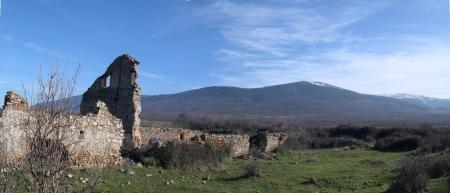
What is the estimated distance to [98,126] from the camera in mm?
18750

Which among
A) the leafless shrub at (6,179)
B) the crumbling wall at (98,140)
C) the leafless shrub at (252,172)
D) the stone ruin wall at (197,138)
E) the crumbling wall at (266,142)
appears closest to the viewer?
the leafless shrub at (6,179)

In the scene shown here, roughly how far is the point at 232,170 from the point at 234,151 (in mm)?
7441

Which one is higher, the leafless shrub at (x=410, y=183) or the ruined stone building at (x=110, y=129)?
the ruined stone building at (x=110, y=129)

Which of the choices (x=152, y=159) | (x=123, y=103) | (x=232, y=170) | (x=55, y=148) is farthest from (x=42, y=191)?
(x=123, y=103)

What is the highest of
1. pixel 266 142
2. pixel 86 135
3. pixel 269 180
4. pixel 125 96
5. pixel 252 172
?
pixel 125 96

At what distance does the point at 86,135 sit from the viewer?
18141 mm

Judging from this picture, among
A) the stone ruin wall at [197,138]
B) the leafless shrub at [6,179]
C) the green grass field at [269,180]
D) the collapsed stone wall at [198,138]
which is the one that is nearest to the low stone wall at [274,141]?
the stone ruin wall at [197,138]

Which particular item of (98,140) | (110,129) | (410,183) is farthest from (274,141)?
(410,183)

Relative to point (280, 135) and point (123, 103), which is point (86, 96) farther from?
point (280, 135)

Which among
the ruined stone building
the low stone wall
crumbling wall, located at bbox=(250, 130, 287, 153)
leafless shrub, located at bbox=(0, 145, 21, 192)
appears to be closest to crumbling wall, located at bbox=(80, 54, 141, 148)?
the ruined stone building

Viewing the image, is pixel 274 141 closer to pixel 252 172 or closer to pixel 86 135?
pixel 252 172

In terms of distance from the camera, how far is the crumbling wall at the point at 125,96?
23969 millimetres

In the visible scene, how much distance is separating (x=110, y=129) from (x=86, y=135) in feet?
4.31

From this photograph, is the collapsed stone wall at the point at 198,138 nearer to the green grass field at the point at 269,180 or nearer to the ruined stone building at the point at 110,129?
the ruined stone building at the point at 110,129
